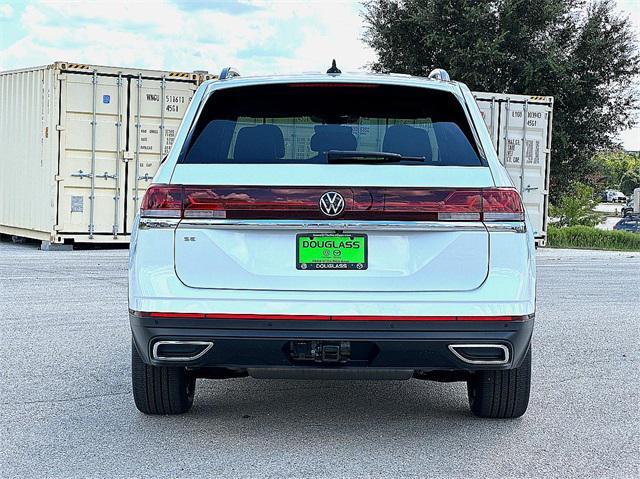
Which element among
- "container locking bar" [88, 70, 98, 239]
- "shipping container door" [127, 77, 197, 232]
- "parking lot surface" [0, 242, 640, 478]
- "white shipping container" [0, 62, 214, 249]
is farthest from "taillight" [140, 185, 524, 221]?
"shipping container door" [127, 77, 197, 232]

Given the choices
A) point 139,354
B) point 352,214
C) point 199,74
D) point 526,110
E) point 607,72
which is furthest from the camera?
point 607,72

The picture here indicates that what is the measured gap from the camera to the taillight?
4.82 metres

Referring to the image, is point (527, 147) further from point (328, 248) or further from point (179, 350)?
point (179, 350)

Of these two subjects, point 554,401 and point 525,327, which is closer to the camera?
point 525,327

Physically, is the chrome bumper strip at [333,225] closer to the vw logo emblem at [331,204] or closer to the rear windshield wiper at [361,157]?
the vw logo emblem at [331,204]

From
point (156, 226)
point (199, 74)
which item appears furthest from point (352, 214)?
point (199, 74)

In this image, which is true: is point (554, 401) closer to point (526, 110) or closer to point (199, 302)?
point (199, 302)

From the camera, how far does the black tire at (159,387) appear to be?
547 cm

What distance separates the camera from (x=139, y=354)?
17.2 feet

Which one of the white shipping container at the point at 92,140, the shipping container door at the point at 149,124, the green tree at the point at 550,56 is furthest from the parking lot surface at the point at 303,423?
the green tree at the point at 550,56

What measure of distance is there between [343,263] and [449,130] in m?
0.98

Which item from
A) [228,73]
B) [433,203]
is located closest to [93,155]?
[228,73]

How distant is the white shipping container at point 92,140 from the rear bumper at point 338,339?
12771mm

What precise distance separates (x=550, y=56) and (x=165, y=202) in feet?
83.2
